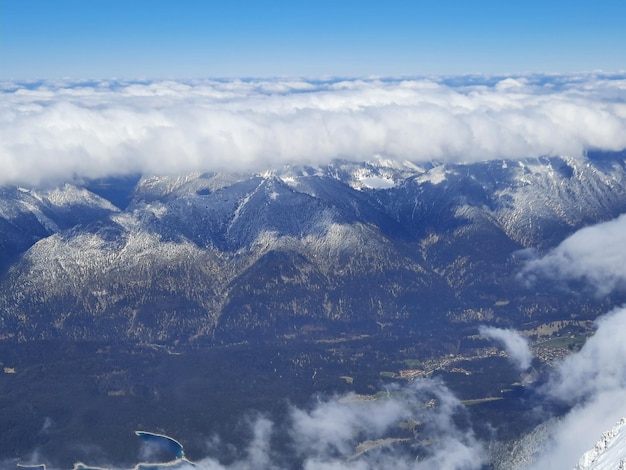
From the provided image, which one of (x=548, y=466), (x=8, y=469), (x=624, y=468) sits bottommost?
(x=8, y=469)

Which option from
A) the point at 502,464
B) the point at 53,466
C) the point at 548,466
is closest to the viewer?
the point at 548,466

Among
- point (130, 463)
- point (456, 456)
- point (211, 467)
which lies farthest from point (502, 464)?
point (130, 463)

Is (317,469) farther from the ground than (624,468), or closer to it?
closer to it

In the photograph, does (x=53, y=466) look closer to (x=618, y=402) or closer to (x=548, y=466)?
(x=548, y=466)

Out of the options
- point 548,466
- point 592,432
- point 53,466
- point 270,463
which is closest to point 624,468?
point 548,466

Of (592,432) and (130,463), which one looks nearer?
(592,432)

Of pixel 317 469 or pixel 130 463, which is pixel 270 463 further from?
pixel 130 463

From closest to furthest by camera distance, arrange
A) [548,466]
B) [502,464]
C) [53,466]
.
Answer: [548,466]
[502,464]
[53,466]
